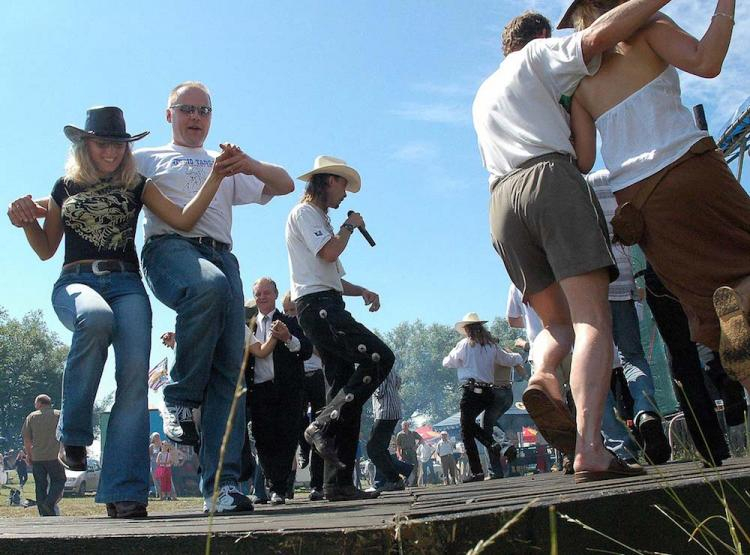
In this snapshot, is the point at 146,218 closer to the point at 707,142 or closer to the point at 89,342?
the point at 89,342

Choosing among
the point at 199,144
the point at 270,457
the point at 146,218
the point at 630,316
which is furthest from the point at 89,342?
the point at 630,316

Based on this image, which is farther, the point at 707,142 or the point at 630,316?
the point at 630,316

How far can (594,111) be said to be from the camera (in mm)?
3705

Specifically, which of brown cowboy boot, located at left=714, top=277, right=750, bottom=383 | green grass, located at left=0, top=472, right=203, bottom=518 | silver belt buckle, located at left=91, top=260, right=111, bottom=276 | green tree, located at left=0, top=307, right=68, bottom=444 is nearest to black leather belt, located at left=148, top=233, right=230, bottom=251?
silver belt buckle, located at left=91, top=260, right=111, bottom=276

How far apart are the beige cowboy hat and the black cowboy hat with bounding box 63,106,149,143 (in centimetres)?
186

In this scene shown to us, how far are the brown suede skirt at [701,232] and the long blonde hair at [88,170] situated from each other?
2.45 m

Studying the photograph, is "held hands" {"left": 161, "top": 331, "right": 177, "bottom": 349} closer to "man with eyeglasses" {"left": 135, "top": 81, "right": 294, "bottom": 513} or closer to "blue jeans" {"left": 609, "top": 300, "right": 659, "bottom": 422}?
"man with eyeglasses" {"left": 135, "top": 81, "right": 294, "bottom": 513}

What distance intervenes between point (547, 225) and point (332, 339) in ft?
7.56

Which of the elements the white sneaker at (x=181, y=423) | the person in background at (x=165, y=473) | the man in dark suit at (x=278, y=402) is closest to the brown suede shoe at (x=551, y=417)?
the white sneaker at (x=181, y=423)

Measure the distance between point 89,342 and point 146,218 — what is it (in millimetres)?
905

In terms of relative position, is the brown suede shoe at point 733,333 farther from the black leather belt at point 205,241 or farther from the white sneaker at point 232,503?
the black leather belt at point 205,241

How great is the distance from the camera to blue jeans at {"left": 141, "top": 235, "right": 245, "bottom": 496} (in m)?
3.94

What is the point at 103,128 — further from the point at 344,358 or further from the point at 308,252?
the point at 344,358

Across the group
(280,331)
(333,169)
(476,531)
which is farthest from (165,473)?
(476,531)
